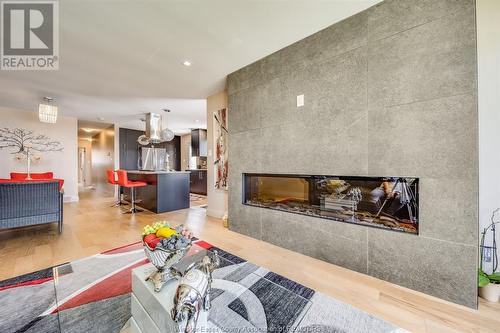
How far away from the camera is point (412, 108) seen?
5.45 ft

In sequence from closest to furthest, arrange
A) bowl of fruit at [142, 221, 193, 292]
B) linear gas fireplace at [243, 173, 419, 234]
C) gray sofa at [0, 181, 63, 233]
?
bowl of fruit at [142, 221, 193, 292]
linear gas fireplace at [243, 173, 419, 234]
gray sofa at [0, 181, 63, 233]

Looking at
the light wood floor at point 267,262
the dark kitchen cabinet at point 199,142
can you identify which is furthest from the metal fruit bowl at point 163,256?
the dark kitchen cabinet at point 199,142

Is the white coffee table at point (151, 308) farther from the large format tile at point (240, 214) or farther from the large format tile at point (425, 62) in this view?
the large format tile at point (425, 62)

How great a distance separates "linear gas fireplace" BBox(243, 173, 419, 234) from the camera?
69.5 inches

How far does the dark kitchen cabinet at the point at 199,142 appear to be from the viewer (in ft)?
24.3

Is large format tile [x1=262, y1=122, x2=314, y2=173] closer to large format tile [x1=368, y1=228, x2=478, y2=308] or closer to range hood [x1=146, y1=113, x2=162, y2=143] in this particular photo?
large format tile [x1=368, y1=228, x2=478, y2=308]

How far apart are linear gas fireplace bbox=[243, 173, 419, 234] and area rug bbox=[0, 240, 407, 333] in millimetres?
861

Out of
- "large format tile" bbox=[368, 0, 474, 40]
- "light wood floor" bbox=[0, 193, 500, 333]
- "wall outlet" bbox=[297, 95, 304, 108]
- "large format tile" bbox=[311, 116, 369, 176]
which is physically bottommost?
"light wood floor" bbox=[0, 193, 500, 333]

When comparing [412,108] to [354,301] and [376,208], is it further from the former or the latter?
[354,301]

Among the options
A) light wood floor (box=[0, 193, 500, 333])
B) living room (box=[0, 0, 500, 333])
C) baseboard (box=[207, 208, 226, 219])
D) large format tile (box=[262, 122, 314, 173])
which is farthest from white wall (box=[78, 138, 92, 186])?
large format tile (box=[262, 122, 314, 173])

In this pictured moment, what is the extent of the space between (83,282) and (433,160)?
3090 millimetres

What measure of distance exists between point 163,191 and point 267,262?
3.15 m

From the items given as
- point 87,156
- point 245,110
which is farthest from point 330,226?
Answer: point 87,156

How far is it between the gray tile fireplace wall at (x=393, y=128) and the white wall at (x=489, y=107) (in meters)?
0.41
